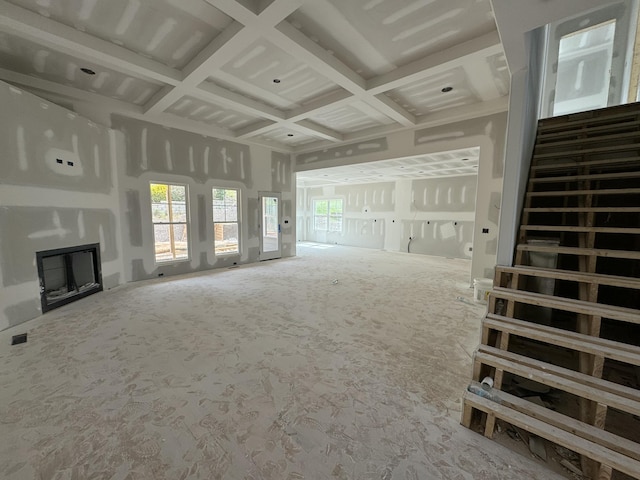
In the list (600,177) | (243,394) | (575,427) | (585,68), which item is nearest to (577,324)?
(575,427)

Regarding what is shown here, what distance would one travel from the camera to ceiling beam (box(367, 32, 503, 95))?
108 inches

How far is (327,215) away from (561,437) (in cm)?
1099

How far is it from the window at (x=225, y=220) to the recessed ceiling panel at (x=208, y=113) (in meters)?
1.56

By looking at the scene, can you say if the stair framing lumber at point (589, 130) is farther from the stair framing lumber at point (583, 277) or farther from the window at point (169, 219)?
the window at point (169, 219)

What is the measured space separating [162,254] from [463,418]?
298 inches

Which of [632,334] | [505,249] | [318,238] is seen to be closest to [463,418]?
[505,249]

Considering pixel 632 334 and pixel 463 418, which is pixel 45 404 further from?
pixel 632 334

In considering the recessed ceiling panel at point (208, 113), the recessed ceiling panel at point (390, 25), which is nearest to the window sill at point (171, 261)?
the recessed ceiling panel at point (208, 113)

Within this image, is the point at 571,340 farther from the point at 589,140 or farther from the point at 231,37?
the point at 231,37

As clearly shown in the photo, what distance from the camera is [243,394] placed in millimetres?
1905

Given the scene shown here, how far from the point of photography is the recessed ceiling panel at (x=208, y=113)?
452 centimetres

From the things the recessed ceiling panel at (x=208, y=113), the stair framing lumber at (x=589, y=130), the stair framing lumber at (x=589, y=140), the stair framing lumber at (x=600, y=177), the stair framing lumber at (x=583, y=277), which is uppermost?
the recessed ceiling panel at (x=208, y=113)

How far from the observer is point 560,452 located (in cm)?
145

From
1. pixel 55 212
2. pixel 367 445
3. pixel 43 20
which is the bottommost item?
pixel 367 445
